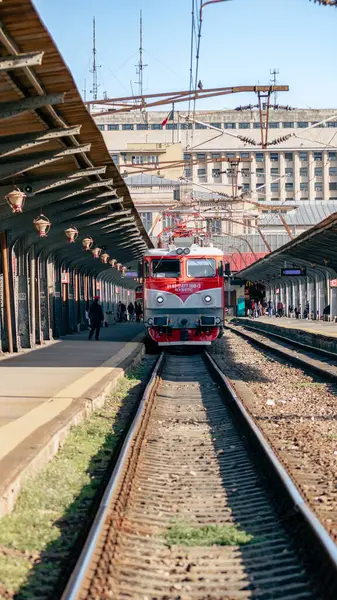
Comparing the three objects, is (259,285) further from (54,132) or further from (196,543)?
(196,543)

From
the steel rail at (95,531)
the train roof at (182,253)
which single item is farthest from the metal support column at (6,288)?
the steel rail at (95,531)

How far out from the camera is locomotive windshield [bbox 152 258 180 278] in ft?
88.5

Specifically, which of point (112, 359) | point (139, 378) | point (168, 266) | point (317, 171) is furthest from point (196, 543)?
point (317, 171)

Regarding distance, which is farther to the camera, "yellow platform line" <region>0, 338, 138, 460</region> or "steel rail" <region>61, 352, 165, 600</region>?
"yellow platform line" <region>0, 338, 138, 460</region>

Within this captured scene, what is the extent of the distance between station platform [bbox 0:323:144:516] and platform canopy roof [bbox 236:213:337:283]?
738 centimetres

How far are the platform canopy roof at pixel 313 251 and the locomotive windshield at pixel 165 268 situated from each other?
4.70 m

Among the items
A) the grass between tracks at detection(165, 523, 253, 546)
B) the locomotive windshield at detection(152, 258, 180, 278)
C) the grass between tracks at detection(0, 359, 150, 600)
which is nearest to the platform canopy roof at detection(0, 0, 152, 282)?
the locomotive windshield at detection(152, 258, 180, 278)

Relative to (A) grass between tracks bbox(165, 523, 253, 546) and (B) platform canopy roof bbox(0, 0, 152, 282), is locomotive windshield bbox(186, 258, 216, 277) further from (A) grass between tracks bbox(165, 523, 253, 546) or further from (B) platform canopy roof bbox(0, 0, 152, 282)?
(A) grass between tracks bbox(165, 523, 253, 546)

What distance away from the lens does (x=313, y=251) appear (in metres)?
37.8

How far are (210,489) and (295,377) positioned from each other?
40.6ft

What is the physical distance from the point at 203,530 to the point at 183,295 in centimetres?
2014

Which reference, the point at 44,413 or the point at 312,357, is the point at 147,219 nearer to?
the point at 312,357

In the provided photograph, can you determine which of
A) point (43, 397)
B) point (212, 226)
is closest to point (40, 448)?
point (43, 397)

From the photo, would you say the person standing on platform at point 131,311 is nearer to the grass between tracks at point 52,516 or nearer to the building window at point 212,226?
the building window at point 212,226
